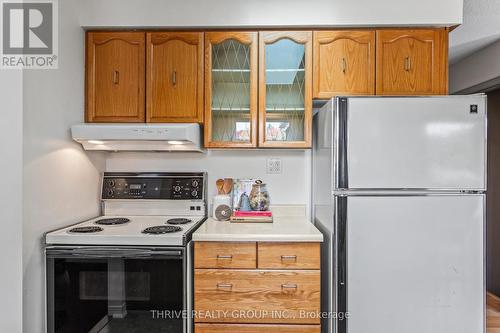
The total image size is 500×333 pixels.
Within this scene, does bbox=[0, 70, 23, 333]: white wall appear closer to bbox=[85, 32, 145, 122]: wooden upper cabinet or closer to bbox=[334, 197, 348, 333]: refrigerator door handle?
bbox=[85, 32, 145, 122]: wooden upper cabinet

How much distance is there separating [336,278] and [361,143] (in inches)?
27.9

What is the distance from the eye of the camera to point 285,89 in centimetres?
204

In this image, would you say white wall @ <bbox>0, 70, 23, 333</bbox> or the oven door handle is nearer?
white wall @ <bbox>0, 70, 23, 333</bbox>

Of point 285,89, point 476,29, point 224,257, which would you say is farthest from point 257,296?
point 476,29

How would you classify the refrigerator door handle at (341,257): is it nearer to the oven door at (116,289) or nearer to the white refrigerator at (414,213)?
the white refrigerator at (414,213)

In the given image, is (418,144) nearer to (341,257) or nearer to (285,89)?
(341,257)

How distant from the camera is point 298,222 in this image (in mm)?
2053

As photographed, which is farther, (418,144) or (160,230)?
(160,230)

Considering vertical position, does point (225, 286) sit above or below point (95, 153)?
below

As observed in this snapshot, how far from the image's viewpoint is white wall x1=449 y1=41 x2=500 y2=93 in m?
2.79

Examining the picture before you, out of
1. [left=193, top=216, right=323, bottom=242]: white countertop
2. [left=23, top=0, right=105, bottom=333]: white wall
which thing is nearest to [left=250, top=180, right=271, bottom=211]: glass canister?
[left=193, top=216, right=323, bottom=242]: white countertop

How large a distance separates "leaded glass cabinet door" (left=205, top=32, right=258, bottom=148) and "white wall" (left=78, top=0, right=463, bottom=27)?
0.12 m

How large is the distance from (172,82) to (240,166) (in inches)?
29.4

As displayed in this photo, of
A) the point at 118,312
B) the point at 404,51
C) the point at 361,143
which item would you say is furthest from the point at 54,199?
the point at 404,51
